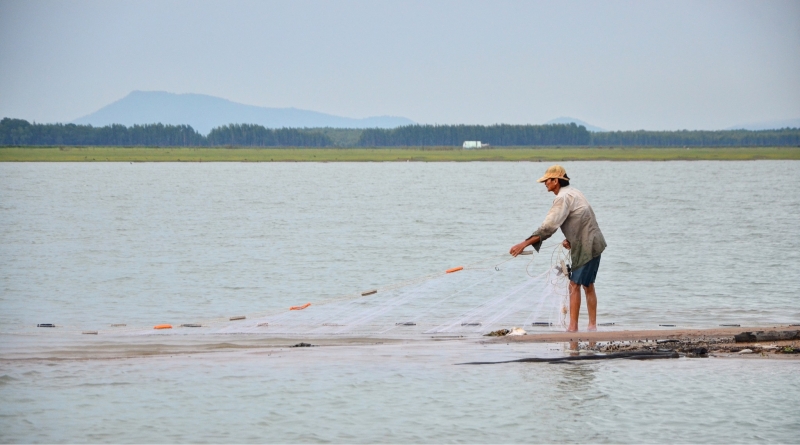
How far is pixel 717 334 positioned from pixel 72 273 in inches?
560

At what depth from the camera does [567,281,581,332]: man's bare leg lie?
39.3 feet

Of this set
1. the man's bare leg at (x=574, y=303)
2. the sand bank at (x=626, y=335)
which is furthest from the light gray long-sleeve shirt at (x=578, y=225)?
the sand bank at (x=626, y=335)

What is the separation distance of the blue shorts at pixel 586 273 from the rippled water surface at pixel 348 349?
90cm

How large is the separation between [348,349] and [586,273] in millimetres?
2902

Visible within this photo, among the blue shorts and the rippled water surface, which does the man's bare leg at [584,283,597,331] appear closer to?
the blue shorts

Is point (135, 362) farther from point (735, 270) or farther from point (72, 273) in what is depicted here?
point (735, 270)

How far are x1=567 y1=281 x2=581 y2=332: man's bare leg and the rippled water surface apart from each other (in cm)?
71

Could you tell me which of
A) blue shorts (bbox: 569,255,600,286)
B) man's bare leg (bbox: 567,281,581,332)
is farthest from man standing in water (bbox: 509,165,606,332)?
man's bare leg (bbox: 567,281,581,332)

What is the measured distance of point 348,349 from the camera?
39.3 ft

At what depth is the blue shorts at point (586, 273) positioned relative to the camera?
462 inches

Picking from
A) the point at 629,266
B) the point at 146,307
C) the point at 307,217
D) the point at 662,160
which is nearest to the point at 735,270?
the point at 629,266

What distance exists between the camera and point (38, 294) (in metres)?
18.1

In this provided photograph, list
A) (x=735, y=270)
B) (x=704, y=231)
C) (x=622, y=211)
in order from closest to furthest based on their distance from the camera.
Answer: (x=735, y=270), (x=704, y=231), (x=622, y=211)

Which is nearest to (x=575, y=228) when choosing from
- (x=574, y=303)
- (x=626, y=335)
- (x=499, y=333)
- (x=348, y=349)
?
(x=574, y=303)
